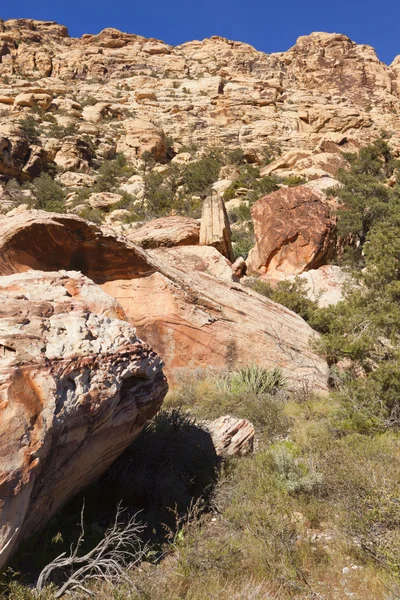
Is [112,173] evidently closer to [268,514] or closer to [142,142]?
[142,142]

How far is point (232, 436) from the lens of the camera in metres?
4.60

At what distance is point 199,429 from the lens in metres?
4.73

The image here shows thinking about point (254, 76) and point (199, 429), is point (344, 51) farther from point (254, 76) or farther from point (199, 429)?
point (199, 429)

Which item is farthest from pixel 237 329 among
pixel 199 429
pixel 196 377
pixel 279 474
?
pixel 279 474

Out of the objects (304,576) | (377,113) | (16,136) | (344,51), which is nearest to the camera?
(304,576)

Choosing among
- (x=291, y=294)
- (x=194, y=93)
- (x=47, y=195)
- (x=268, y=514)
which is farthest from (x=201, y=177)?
(x=194, y=93)

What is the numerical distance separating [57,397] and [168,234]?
24.9 ft

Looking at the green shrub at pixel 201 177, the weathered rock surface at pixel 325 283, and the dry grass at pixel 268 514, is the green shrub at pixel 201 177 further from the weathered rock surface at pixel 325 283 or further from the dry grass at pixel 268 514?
the dry grass at pixel 268 514

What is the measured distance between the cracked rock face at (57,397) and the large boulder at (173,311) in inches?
112

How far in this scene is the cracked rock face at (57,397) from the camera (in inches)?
88.7

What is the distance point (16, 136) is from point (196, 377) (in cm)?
2943

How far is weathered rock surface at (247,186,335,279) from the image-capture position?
11961mm

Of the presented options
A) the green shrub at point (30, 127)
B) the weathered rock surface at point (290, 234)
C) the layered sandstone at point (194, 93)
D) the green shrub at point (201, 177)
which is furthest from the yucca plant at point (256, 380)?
the green shrub at point (30, 127)

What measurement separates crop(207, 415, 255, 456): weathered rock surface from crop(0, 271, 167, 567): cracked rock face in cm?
124
